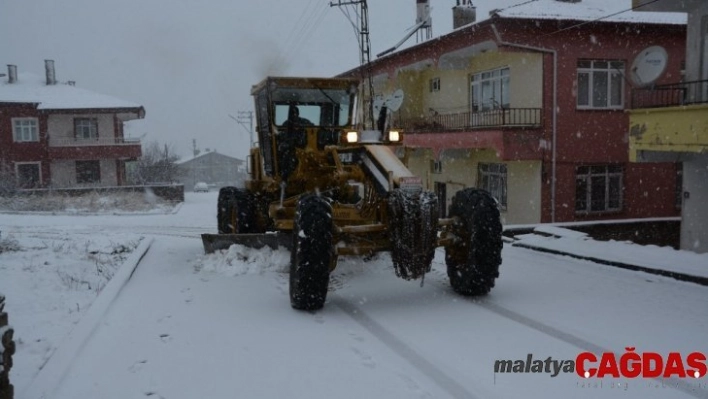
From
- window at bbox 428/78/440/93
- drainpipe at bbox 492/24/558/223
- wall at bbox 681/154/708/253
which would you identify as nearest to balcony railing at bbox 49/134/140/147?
window at bbox 428/78/440/93

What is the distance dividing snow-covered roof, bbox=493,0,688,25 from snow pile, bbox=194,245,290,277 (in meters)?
10.5

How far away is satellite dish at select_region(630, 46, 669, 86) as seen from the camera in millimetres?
12344

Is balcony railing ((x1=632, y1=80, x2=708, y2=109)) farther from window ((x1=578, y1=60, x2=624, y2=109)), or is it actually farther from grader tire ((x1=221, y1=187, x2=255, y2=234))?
grader tire ((x1=221, y1=187, x2=255, y2=234))

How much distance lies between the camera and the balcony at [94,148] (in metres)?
38.7

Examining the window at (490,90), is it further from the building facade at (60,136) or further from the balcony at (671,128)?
the building facade at (60,136)

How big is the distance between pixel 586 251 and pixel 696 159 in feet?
16.1

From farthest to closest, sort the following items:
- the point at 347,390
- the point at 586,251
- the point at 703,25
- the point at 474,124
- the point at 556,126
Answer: the point at 474,124 < the point at 556,126 < the point at 703,25 < the point at 586,251 < the point at 347,390

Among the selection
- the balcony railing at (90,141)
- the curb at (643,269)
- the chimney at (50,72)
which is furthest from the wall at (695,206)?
the chimney at (50,72)

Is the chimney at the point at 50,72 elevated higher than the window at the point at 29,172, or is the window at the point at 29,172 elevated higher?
the chimney at the point at 50,72

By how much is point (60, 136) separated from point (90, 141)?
1.89 meters

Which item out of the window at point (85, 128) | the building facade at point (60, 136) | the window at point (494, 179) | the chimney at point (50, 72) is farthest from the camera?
the chimney at point (50, 72)

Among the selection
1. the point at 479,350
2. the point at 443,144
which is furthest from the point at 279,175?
the point at 443,144

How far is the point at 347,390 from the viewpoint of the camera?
16.0 feet

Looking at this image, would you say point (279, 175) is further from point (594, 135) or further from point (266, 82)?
point (594, 135)
